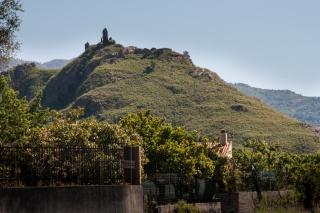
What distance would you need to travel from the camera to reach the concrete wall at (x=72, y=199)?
67.1 feet

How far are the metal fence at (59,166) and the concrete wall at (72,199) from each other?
1.06m

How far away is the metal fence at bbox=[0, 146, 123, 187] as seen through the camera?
73.0ft

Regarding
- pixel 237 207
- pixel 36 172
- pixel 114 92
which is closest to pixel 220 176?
pixel 237 207

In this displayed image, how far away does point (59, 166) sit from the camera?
2309 centimetres

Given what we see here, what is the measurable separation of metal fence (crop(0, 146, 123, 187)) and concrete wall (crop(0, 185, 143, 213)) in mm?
1059

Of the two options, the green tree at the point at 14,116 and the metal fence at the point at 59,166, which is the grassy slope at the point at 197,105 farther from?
the metal fence at the point at 59,166

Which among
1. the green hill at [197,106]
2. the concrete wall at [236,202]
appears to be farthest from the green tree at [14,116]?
the green hill at [197,106]

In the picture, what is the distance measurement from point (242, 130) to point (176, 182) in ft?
387

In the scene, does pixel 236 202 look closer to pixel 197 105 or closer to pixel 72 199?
pixel 72 199

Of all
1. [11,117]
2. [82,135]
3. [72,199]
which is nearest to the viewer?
[72,199]

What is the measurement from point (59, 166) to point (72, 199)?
5.79ft

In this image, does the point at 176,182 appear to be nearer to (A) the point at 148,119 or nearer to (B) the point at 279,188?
(A) the point at 148,119

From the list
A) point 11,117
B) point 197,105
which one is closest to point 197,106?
point 197,105

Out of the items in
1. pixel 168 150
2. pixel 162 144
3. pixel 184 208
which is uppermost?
pixel 162 144
